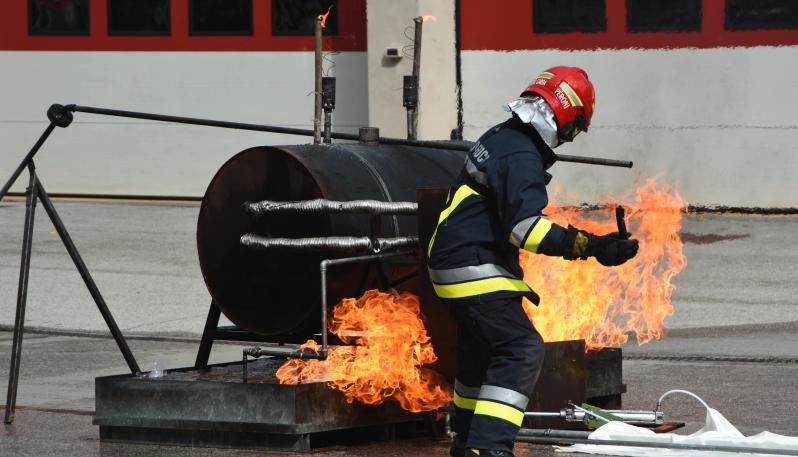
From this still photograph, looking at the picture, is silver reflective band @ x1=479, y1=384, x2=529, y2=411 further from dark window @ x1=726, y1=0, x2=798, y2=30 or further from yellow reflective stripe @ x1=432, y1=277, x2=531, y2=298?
dark window @ x1=726, y1=0, x2=798, y2=30

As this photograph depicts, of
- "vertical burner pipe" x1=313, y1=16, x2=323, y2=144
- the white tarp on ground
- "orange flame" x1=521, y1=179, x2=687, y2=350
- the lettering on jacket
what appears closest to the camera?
the lettering on jacket

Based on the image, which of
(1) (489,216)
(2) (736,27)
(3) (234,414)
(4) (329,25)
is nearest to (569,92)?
(1) (489,216)

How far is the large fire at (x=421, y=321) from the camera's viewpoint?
6.81 metres

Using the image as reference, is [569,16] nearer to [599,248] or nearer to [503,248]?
[503,248]

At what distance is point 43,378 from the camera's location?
9273mm

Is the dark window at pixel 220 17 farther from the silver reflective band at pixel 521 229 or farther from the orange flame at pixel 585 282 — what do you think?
the silver reflective band at pixel 521 229

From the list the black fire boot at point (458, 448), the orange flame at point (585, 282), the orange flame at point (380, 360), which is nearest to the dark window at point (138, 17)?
the orange flame at point (585, 282)

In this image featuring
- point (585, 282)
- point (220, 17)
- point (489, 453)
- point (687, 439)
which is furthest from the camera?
point (220, 17)

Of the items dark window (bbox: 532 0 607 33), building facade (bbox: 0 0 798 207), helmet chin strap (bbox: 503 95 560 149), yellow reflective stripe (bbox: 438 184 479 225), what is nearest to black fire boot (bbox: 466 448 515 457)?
yellow reflective stripe (bbox: 438 184 479 225)

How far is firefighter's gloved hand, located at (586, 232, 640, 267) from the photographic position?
5.75 m

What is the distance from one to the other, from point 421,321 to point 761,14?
11.2m

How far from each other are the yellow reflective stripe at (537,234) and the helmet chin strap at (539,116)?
0.47 m

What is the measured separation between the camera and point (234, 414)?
22.4 feet

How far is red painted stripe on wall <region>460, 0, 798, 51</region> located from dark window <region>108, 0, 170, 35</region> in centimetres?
410
